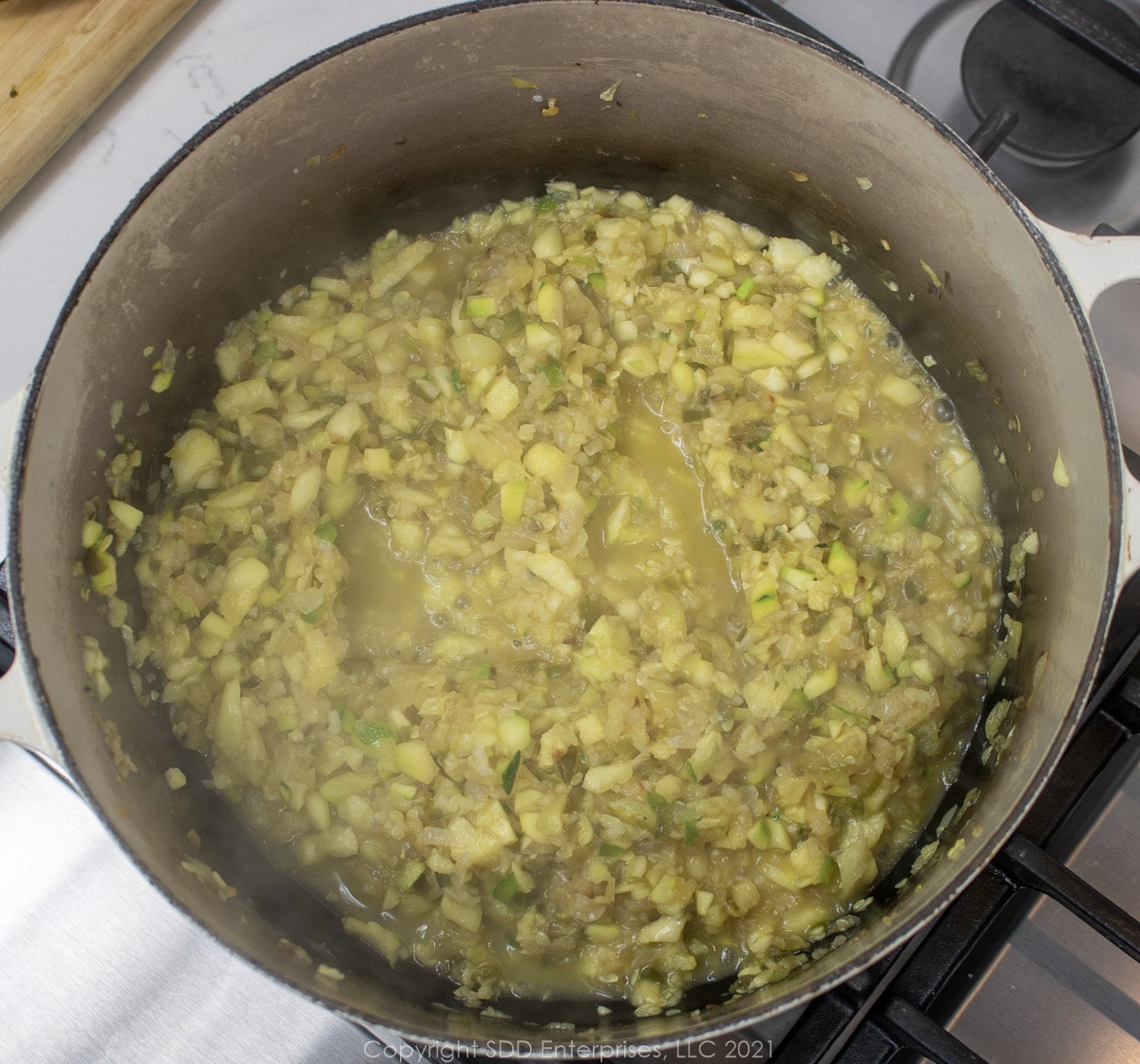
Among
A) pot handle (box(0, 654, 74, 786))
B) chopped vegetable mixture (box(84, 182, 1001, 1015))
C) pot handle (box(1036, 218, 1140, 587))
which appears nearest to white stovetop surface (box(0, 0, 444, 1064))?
chopped vegetable mixture (box(84, 182, 1001, 1015))

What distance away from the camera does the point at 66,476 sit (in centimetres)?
178

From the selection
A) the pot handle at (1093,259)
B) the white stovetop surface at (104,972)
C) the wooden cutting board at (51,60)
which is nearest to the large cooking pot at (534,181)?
the pot handle at (1093,259)

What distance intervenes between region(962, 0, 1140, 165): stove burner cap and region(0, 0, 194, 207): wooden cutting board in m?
1.89

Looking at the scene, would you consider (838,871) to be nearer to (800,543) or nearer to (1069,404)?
(800,543)

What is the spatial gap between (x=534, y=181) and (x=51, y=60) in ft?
3.61

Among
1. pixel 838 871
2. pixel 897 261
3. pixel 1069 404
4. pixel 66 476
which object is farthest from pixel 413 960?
pixel 897 261

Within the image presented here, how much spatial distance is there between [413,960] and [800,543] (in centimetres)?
119

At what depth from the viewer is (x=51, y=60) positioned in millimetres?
2184

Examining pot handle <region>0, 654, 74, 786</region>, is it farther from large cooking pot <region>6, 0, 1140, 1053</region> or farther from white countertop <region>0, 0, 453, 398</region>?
white countertop <region>0, 0, 453, 398</region>

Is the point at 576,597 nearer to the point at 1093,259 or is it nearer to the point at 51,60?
the point at 1093,259

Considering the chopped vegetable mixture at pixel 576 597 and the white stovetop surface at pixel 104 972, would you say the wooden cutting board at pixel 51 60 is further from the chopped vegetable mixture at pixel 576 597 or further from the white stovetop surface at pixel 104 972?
the white stovetop surface at pixel 104 972

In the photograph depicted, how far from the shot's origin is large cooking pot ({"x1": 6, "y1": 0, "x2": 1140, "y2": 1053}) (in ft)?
5.47

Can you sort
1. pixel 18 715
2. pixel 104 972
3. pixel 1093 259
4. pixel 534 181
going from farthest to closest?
pixel 534 181, pixel 104 972, pixel 1093 259, pixel 18 715

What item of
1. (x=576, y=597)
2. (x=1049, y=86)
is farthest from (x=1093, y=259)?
(x=576, y=597)
